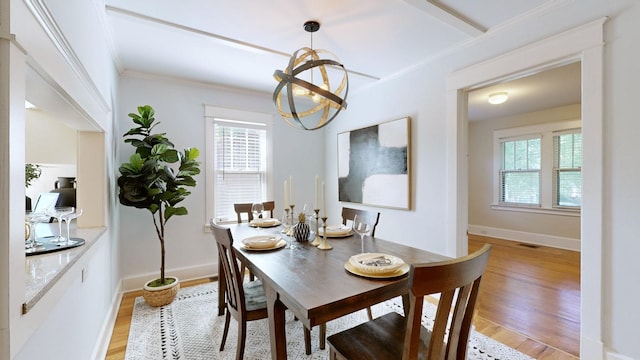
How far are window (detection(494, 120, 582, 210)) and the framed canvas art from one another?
3.74 m

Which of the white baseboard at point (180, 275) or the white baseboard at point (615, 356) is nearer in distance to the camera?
the white baseboard at point (615, 356)

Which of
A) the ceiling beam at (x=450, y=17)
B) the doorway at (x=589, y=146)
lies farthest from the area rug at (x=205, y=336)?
the ceiling beam at (x=450, y=17)

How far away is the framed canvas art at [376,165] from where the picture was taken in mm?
3141

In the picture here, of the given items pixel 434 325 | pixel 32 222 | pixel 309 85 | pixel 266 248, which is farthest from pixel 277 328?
pixel 309 85

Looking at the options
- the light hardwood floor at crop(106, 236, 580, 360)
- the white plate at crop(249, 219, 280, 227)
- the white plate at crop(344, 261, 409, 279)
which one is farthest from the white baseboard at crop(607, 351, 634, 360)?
the white plate at crop(249, 219, 280, 227)

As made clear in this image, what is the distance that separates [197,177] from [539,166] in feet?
20.3

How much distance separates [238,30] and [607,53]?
2633 millimetres

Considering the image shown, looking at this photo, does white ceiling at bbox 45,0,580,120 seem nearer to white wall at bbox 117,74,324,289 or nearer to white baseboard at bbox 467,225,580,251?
white wall at bbox 117,74,324,289

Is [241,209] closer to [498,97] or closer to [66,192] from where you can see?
[66,192]

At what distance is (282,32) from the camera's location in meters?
2.32

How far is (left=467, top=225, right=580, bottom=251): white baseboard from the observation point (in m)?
4.83

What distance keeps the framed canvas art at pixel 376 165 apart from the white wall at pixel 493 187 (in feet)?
12.9

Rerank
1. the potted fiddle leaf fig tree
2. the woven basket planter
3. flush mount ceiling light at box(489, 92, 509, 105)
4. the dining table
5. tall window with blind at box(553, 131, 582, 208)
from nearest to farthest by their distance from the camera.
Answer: the dining table < the potted fiddle leaf fig tree < the woven basket planter < flush mount ceiling light at box(489, 92, 509, 105) < tall window with blind at box(553, 131, 582, 208)

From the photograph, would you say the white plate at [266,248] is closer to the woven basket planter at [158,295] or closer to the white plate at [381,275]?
the white plate at [381,275]
